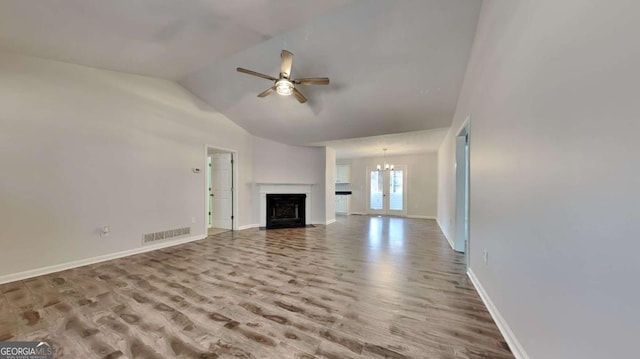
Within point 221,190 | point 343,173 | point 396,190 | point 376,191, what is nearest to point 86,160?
point 221,190

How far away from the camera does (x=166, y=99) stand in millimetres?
4859

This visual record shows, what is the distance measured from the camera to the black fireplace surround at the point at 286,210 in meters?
7.13

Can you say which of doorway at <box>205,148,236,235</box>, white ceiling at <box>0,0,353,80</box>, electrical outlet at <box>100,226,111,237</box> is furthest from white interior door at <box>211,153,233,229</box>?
white ceiling at <box>0,0,353,80</box>

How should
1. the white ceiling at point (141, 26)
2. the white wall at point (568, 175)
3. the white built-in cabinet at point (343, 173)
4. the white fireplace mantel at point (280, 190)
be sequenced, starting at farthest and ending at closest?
1. the white built-in cabinet at point (343, 173)
2. the white fireplace mantel at point (280, 190)
3. the white ceiling at point (141, 26)
4. the white wall at point (568, 175)

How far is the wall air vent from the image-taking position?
4.54 meters

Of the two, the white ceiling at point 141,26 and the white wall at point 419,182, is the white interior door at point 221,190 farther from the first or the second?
the white wall at point 419,182

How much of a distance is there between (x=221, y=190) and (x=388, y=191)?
634cm

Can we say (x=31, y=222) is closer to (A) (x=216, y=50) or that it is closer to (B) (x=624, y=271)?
(A) (x=216, y=50)

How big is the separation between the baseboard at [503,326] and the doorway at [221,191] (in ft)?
18.6

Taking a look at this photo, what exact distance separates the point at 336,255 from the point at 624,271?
3.62 m

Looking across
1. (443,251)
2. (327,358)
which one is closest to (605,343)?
(327,358)

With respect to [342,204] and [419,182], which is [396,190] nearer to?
[419,182]

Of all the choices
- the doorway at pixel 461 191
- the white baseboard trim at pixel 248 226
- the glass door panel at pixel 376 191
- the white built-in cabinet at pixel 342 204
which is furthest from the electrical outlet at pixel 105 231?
the glass door panel at pixel 376 191

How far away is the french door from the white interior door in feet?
18.9
